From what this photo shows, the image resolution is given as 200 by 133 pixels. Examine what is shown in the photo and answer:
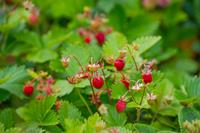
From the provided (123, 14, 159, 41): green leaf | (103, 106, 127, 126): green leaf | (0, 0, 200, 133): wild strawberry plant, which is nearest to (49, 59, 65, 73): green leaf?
(0, 0, 200, 133): wild strawberry plant

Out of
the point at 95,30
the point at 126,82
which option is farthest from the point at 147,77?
the point at 95,30

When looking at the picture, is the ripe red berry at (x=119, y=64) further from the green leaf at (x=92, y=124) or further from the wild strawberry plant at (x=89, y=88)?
the green leaf at (x=92, y=124)

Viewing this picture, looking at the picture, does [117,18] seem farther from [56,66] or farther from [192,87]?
[192,87]

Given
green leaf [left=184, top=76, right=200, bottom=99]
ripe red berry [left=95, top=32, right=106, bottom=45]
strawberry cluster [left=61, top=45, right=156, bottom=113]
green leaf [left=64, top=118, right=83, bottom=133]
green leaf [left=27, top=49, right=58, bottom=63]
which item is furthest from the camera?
ripe red berry [left=95, top=32, right=106, bottom=45]

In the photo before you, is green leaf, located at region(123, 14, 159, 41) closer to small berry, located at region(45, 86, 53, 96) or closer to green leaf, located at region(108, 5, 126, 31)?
green leaf, located at region(108, 5, 126, 31)

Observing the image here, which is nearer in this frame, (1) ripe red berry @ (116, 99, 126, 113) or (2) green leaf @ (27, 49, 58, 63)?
(1) ripe red berry @ (116, 99, 126, 113)

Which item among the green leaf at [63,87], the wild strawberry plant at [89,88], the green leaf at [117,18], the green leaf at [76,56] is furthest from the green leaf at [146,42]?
the green leaf at [117,18]

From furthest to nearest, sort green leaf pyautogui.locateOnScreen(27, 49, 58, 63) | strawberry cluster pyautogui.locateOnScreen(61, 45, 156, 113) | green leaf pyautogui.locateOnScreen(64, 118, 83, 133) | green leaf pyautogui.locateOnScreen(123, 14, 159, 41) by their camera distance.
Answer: green leaf pyautogui.locateOnScreen(123, 14, 159, 41) → green leaf pyautogui.locateOnScreen(27, 49, 58, 63) → strawberry cluster pyautogui.locateOnScreen(61, 45, 156, 113) → green leaf pyautogui.locateOnScreen(64, 118, 83, 133)
